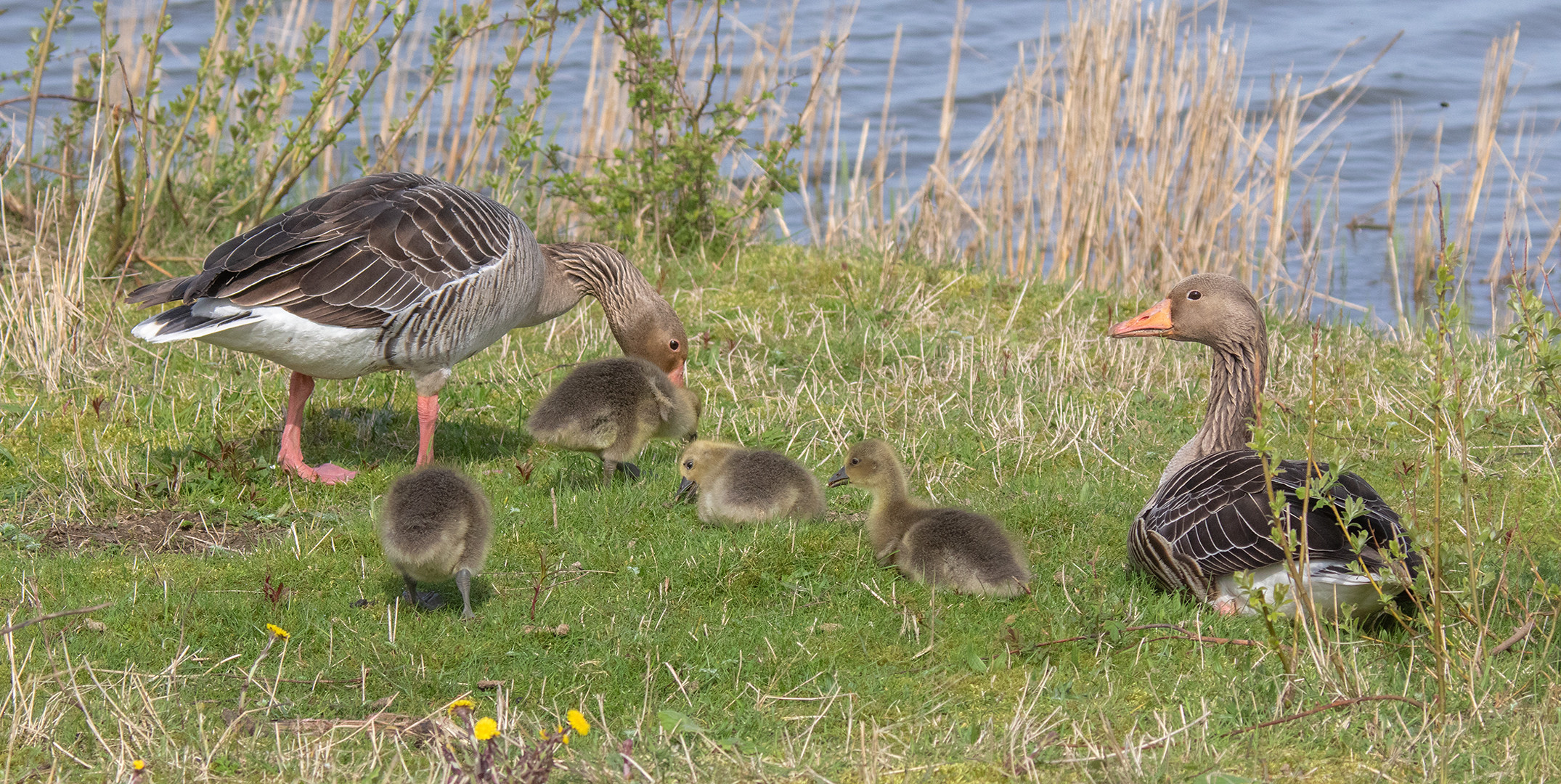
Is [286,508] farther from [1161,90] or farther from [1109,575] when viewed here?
[1161,90]

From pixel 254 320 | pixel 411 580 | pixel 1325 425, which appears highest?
pixel 254 320

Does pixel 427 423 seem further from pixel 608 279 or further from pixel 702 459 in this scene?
pixel 608 279

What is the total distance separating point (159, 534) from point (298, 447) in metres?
0.92

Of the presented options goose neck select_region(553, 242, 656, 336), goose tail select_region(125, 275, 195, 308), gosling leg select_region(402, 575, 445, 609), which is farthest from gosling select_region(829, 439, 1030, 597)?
goose tail select_region(125, 275, 195, 308)

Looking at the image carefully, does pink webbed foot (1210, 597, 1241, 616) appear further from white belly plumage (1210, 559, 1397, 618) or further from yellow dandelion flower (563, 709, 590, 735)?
yellow dandelion flower (563, 709, 590, 735)

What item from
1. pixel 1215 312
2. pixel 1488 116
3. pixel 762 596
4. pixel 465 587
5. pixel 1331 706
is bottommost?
pixel 762 596

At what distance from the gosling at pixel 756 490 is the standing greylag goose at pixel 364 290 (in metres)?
1.67

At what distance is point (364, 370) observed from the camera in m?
6.89

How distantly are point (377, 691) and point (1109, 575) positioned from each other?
110 inches

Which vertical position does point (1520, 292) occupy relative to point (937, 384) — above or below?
above

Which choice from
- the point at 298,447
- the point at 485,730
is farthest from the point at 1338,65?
the point at 485,730

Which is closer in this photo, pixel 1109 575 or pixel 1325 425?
pixel 1109 575

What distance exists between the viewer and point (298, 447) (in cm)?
693

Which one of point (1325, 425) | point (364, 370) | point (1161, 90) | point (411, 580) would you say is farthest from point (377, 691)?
point (1161, 90)
